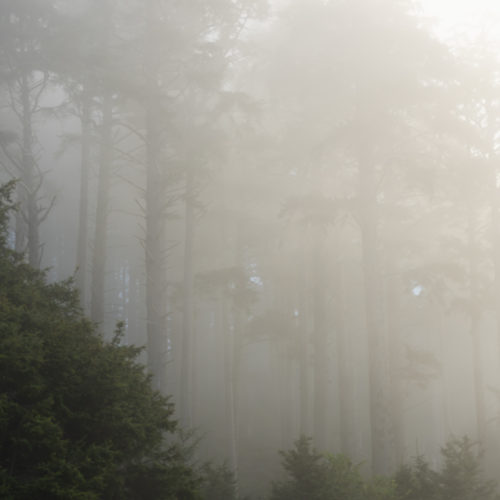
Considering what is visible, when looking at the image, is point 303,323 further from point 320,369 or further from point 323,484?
point 323,484

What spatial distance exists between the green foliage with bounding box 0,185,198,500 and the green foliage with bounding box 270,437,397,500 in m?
1.71

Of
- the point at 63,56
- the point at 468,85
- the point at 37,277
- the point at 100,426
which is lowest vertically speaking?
the point at 100,426

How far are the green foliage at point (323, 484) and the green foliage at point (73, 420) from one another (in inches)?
67.3

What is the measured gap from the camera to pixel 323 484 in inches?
256

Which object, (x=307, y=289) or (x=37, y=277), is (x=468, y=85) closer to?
(x=307, y=289)

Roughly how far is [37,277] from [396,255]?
11236mm

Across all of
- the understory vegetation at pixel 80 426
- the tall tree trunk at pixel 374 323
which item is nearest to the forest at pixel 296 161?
the tall tree trunk at pixel 374 323

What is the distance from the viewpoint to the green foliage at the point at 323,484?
6484mm

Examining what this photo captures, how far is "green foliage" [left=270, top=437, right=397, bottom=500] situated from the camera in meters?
6.48

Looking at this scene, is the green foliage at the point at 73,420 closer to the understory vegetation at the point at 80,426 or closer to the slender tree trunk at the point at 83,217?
the understory vegetation at the point at 80,426

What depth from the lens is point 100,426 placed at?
499cm

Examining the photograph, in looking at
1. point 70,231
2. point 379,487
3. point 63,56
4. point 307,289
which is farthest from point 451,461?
point 70,231

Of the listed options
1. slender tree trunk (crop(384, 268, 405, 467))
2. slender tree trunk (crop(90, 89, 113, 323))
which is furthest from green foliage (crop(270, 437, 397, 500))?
slender tree trunk (crop(90, 89, 113, 323))

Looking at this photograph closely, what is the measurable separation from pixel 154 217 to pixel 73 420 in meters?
7.20
